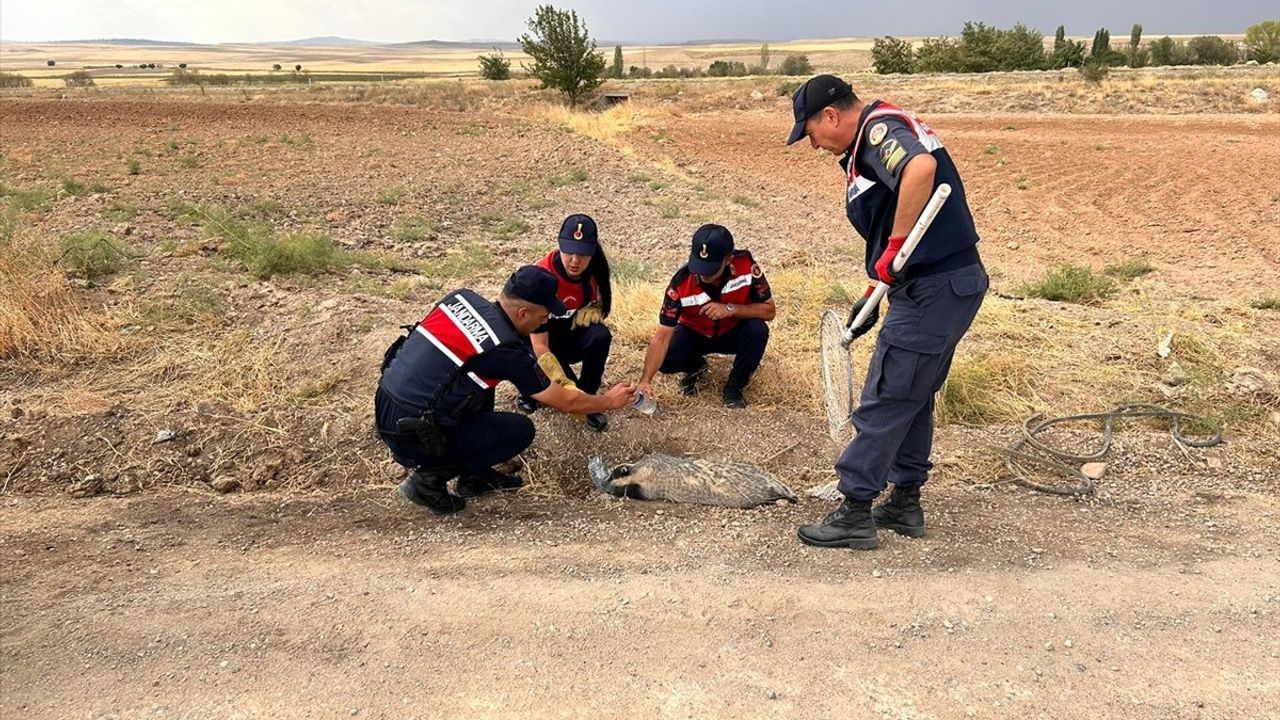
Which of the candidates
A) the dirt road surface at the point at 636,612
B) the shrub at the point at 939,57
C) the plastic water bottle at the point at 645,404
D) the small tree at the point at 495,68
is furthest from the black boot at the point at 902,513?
the small tree at the point at 495,68

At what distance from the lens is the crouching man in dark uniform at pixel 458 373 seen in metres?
3.29

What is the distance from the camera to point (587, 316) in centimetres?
462

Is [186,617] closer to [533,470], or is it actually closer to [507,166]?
[533,470]

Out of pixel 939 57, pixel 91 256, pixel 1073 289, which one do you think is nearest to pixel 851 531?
pixel 1073 289

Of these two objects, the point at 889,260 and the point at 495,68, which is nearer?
the point at 889,260

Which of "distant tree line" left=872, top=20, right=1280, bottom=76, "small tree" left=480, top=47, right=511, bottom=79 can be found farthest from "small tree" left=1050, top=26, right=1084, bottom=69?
"small tree" left=480, top=47, right=511, bottom=79

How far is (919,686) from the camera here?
2.48m

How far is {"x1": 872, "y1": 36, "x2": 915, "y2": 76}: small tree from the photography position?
3697 cm

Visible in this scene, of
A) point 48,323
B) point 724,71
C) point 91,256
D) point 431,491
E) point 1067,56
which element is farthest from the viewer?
point 724,71

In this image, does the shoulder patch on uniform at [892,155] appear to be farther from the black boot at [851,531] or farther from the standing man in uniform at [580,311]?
the standing man in uniform at [580,311]

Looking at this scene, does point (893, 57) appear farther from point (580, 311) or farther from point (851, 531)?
point (851, 531)

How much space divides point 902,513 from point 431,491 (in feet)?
7.02

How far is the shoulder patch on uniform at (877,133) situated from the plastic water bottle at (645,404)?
1.87 metres

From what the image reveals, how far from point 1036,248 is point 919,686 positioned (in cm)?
839
